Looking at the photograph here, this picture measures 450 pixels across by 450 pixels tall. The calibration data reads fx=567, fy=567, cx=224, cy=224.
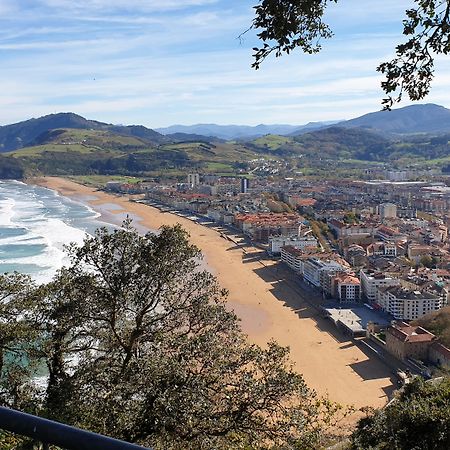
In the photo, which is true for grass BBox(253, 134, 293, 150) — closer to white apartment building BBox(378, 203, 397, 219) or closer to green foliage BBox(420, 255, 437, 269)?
white apartment building BBox(378, 203, 397, 219)

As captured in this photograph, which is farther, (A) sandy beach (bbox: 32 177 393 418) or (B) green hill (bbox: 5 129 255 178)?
(B) green hill (bbox: 5 129 255 178)

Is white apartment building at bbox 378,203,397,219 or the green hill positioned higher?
the green hill

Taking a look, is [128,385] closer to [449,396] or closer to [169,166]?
[449,396]

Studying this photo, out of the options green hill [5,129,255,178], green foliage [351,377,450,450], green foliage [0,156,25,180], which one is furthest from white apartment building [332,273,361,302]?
green foliage [0,156,25,180]

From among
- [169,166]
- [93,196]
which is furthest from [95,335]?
[169,166]

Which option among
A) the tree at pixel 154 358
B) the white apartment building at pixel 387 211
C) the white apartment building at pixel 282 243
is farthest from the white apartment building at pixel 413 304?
the white apartment building at pixel 387 211

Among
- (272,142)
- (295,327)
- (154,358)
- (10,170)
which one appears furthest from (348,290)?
(272,142)

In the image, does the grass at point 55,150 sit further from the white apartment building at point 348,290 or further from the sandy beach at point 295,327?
the white apartment building at point 348,290
